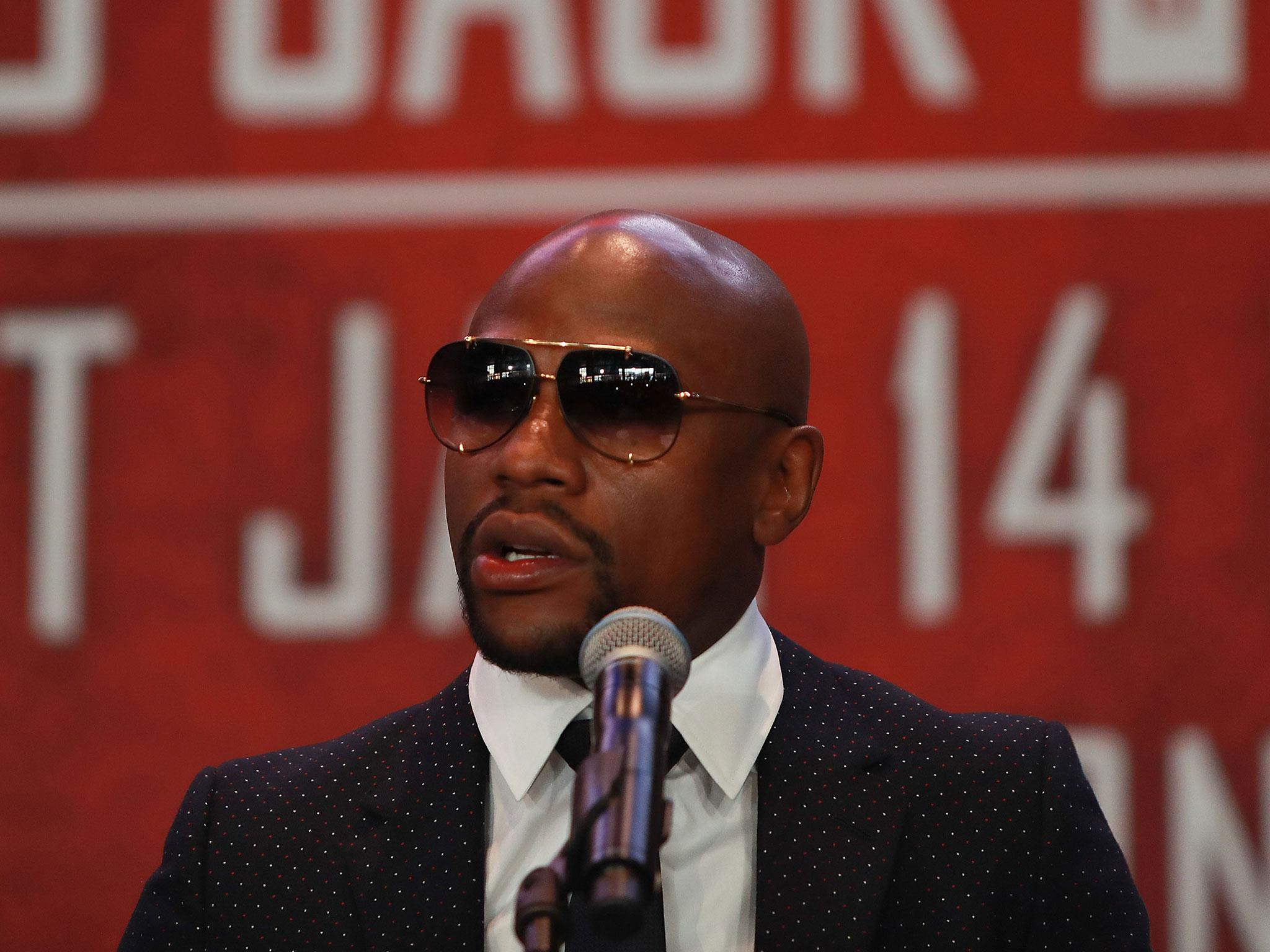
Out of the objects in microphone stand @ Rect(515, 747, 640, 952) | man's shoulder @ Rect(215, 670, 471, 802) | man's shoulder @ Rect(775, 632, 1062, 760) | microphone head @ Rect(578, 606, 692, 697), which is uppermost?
microphone head @ Rect(578, 606, 692, 697)

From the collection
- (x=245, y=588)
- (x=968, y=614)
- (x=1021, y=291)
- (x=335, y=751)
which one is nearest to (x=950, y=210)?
(x=1021, y=291)

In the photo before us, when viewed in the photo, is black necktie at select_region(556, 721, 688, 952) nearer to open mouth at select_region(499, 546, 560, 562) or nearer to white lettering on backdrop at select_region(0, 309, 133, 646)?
open mouth at select_region(499, 546, 560, 562)

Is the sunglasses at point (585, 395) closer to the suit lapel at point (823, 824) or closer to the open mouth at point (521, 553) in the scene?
the open mouth at point (521, 553)

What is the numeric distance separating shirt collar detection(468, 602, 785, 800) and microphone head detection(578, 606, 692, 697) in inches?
18.9

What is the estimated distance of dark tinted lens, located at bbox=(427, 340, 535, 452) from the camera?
1688 millimetres

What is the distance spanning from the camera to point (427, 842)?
5.71ft

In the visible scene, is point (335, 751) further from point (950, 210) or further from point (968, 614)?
point (950, 210)

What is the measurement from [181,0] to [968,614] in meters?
2.20

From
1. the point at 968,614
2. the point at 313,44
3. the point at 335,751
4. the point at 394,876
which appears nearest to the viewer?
the point at 394,876

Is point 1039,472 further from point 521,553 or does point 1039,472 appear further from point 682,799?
point 521,553

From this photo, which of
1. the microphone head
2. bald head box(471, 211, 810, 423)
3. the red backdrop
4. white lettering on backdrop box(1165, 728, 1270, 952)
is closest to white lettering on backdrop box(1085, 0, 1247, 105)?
the red backdrop

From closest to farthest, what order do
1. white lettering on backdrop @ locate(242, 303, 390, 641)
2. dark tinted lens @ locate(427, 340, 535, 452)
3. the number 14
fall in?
dark tinted lens @ locate(427, 340, 535, 452) < the number 14 < white lettering on backdrop @ locate(242, 303, 390, 641)

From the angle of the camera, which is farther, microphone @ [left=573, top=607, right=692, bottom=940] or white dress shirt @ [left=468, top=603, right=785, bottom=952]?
white dress shirt @ [left=468, top=603, right=785, bottom=952]

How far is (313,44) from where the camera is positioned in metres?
3.39
